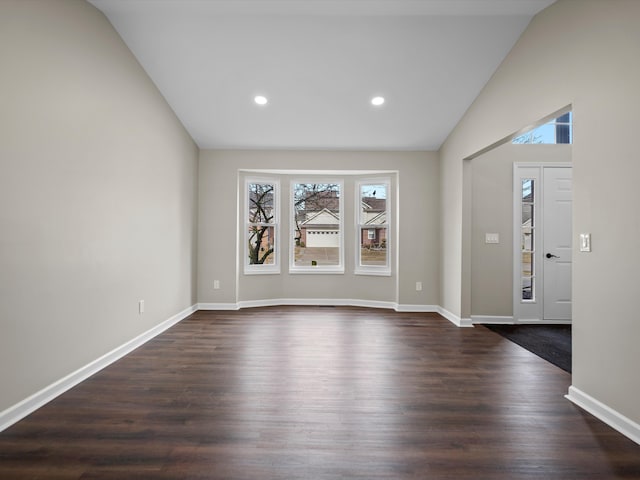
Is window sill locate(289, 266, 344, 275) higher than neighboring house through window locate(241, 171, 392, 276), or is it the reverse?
neighboring house through window locate(241, 171, 392, 276)

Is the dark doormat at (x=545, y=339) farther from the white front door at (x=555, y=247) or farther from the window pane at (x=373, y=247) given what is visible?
the window pane at (x=373, y=247)

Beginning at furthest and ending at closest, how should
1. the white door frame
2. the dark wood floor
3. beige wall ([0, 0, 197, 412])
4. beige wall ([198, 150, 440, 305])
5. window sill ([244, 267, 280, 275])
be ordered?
1. window sill ([244, 267, 280, 275])
2. beige wall ([198, 150, 440, 305])
3. the white door frame
4. beige wall ([0, 0, 197, 412])
5. the dark wood floor

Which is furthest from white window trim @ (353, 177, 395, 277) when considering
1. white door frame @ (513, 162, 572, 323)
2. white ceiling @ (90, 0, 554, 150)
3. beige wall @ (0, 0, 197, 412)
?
beige wall @ (0, 0, 197, 412)

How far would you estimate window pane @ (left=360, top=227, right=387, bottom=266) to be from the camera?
5.73 m

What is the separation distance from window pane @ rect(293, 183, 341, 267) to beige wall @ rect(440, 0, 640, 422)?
3461 mm

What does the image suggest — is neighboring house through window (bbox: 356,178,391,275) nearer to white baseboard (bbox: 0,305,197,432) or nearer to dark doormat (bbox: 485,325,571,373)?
dark doormat (bbox: 485,325,571,373)

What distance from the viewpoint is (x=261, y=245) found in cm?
575

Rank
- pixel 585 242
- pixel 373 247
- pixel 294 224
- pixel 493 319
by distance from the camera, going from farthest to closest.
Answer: pixel 294 224
pixel 373 247
pixel 493 319
pixel 585 242

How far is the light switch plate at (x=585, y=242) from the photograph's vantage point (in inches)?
90.0

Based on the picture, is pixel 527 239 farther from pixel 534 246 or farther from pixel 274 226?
pixel 274 226

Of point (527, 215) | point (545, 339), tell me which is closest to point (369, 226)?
point (527, 215)

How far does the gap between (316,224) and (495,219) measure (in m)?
2.77

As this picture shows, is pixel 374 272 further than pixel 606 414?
Yes

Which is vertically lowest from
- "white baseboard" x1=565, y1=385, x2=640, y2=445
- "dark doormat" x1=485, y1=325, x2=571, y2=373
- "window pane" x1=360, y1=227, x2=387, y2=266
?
"dark doormat" x1=485, y1=325, x2=571, y2=373
